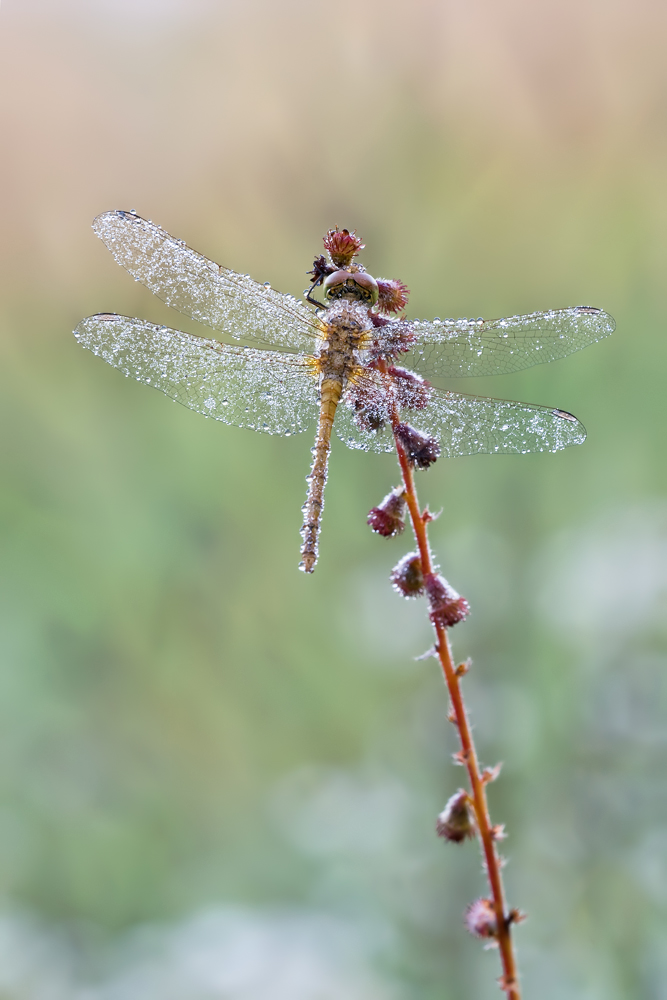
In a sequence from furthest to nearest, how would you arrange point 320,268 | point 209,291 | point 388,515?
point 209,291 < point 320,268 < point 388,515

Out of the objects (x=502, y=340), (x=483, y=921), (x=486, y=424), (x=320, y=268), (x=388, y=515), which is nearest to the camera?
(x=483, y=921)

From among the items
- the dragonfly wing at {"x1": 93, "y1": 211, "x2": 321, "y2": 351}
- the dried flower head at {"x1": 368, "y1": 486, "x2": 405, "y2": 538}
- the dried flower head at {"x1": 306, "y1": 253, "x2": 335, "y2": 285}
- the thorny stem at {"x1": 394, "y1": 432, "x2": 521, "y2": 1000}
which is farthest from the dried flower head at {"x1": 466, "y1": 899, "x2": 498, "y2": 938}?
the dragonfly wing at {"x1": 93, "y1": 211, "x2": 321, "y2": 351}

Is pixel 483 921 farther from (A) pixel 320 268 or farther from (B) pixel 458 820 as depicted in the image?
(A) pixel 320 268

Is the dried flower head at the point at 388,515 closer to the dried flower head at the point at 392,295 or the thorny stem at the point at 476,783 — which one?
the thorny stem at the point at 476,783

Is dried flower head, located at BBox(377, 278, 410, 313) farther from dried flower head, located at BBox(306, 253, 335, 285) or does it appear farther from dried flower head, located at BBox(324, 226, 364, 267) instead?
dried flower head, located at BBox(306, 253, 335, 285)

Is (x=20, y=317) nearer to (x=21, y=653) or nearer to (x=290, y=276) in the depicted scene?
(x=290, y=276)

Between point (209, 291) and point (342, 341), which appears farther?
point (209, 291)

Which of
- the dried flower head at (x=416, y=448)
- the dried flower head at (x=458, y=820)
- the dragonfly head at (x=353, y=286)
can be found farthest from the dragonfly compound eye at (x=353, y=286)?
the dried flower head at (x=458, y=820)

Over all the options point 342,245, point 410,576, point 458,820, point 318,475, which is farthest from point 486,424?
point 458,820
